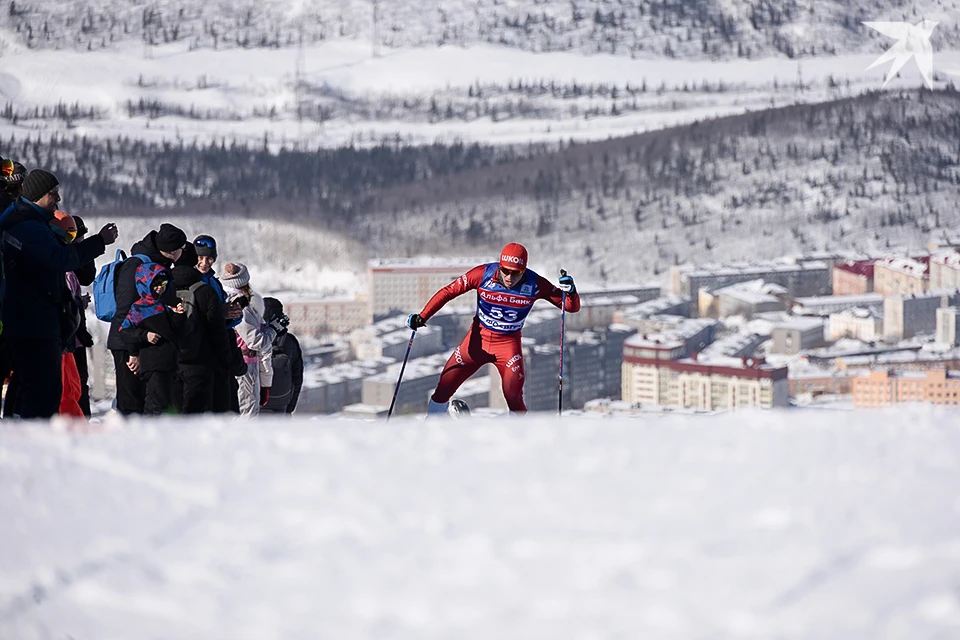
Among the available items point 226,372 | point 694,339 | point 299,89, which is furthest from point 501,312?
point 299,89

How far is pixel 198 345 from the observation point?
12.3 ft

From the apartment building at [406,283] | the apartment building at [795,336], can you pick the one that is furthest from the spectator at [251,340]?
the apartment building at [406,283]

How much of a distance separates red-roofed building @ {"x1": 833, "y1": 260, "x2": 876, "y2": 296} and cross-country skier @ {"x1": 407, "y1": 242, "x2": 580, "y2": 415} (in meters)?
36.2

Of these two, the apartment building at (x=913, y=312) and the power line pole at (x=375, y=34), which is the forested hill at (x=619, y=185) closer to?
the power line pole at (x=375, y=34)

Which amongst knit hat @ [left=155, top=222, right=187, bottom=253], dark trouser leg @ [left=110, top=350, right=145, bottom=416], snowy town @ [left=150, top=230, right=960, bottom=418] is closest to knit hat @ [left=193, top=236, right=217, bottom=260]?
dark trouser leg @ [left=110, top=350, right=145, bottom=416]

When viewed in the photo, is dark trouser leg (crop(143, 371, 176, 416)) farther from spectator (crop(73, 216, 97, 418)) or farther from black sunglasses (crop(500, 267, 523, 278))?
black sunglasses (crop(500, 267, 523, 278))

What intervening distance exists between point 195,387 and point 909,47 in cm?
5479

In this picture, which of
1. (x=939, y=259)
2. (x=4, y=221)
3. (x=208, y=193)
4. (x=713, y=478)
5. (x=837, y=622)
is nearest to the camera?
(x=837, y=622)

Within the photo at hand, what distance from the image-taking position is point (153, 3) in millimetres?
54688

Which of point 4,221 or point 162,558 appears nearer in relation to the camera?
point 162,558

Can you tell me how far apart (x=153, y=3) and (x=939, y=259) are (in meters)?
36.1

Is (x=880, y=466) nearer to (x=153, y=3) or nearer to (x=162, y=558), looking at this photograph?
(x=162, y=558)

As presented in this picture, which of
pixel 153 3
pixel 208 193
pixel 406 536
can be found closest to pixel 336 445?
pixel 406 536

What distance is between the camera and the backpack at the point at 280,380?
4.79 m
